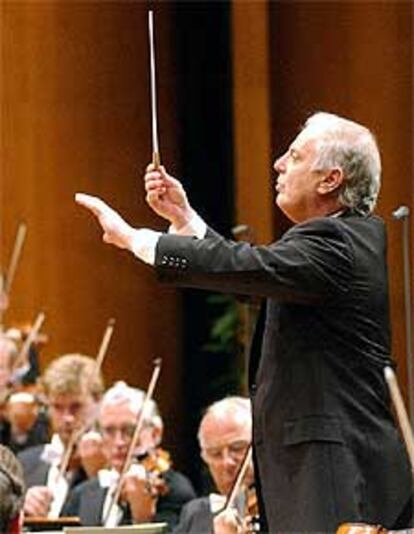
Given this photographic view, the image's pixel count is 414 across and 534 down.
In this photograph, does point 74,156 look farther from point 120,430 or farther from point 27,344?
point 120,430

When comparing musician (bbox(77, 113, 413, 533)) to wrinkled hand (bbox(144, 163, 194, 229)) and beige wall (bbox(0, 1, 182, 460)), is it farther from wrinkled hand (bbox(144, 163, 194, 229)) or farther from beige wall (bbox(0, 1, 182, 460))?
beige wall (bbox(0, 1, 182, 460))

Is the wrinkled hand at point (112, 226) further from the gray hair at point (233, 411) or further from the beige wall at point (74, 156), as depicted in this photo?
the beige wall at point (74, 156)

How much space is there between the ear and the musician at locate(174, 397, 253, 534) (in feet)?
4.93

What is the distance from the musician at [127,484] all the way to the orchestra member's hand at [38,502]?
0.12 metres

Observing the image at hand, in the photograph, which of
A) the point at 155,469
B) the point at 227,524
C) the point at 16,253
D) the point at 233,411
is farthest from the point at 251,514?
the point at 16,253

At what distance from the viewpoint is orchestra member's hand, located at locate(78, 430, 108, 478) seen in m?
5.89

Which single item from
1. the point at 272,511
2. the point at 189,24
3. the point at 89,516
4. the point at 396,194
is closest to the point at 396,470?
the point at 272,511

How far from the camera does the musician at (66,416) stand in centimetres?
592

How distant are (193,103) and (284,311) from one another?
16.0 feet

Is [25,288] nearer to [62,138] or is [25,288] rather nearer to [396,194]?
[62,138]

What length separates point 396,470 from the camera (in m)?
3.20

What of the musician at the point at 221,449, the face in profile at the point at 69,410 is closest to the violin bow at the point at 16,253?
the face in profile at the point at 69,410

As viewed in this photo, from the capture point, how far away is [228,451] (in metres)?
4.68

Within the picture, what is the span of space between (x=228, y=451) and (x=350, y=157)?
1643mm
